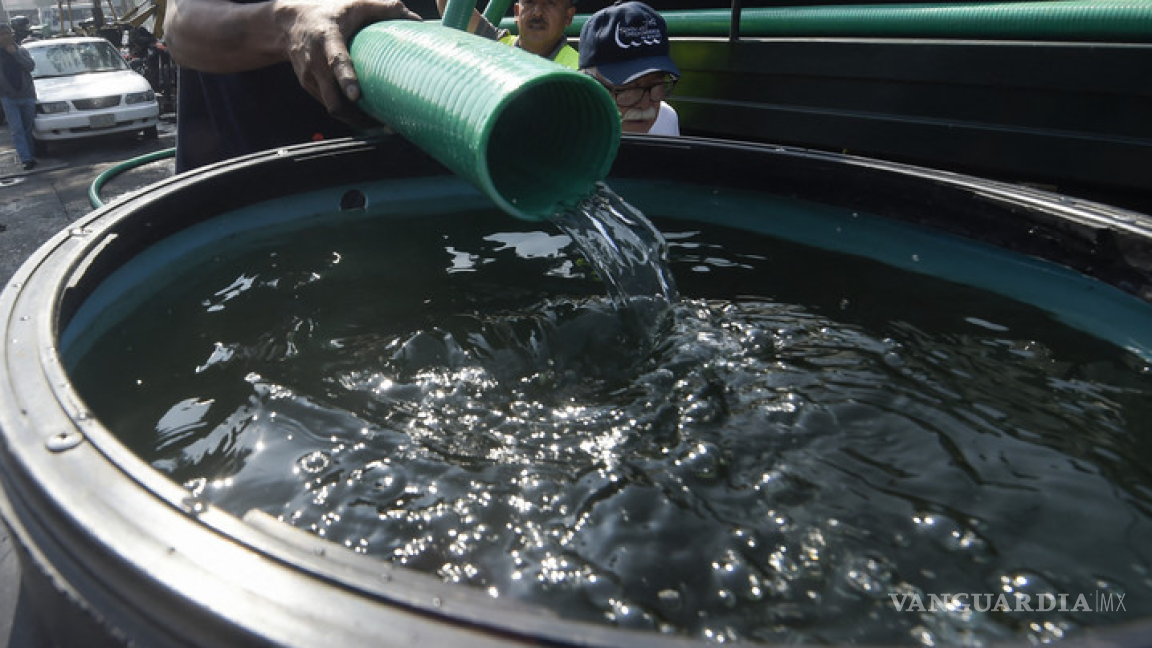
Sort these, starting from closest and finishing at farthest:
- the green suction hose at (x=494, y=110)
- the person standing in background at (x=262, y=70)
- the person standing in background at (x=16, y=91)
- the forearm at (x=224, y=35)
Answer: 1. the green suction hose at (x=494, y=110)
2. the person standing in background at (x=262, y=70)
3. the forearm at (x=224, y=35)
4. the person standing in background at (x=16, y=91)

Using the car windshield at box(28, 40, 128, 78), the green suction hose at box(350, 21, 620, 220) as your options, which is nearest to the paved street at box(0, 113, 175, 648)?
the car windshield at box(28, 40, 128, 78)

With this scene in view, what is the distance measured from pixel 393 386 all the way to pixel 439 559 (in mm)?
627

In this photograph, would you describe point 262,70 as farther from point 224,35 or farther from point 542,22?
point 542,22

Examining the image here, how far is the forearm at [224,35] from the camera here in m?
2.71

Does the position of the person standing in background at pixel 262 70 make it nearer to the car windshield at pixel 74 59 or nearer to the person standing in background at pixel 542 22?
the person standing in background at pixel 542 22

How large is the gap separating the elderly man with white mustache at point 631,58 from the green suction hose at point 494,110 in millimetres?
1296

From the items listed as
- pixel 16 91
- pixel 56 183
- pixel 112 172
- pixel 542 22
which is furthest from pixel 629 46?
pixel 16 91

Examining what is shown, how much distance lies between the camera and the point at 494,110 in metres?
1.61

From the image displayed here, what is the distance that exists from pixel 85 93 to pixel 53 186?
9.68 feet

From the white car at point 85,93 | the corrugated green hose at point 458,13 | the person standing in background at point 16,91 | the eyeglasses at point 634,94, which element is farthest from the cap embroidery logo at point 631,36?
the white car at point 85,93

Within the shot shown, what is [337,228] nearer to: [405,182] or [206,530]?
[405,182]

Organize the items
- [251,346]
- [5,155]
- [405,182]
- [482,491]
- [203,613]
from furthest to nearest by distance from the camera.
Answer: [5,155]
[405,182]
[251,346]
[482,491]
[203,613]

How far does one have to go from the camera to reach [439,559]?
124 cm

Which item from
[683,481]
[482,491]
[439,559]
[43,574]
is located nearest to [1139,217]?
[683,481]
